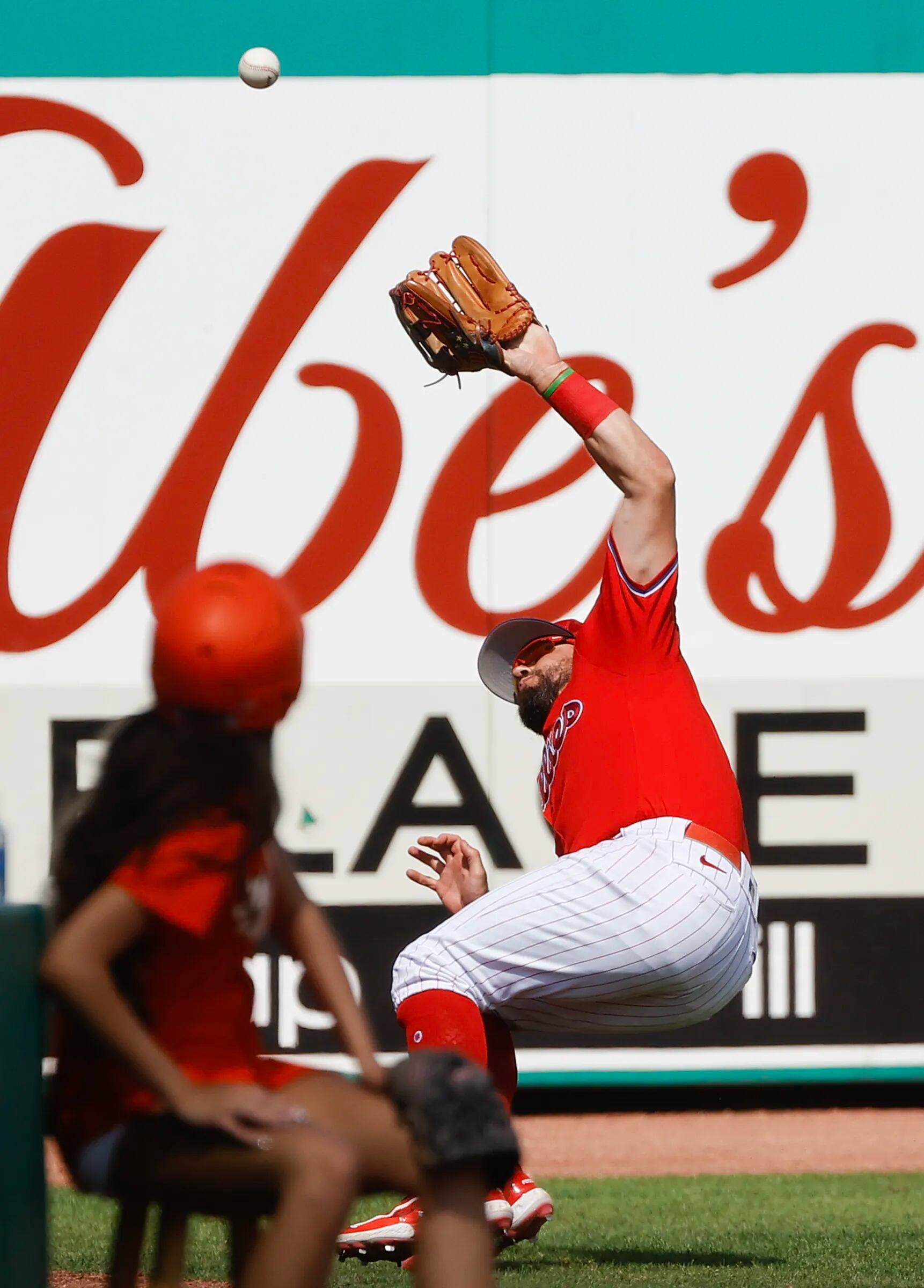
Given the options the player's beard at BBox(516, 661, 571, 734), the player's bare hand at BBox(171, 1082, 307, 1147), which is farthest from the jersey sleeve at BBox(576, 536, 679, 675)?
the player's bare hand at BBox(171, 1082, 307, 1147)

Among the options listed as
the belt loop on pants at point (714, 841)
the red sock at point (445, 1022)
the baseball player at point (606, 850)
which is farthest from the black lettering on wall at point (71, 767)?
the belt loop on pants at point (714, 841)

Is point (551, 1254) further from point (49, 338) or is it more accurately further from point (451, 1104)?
point (49, 338)

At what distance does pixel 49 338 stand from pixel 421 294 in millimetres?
3173

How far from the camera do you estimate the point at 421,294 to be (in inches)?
147

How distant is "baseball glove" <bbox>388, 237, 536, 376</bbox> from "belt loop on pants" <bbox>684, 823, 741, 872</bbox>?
990 mm

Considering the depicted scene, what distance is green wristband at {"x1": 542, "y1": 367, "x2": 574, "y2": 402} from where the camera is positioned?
11.3 feet

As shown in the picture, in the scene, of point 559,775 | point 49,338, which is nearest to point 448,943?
point 559,775

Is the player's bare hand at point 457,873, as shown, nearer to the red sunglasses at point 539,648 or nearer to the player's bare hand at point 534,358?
the red sunglasses at point 539,648

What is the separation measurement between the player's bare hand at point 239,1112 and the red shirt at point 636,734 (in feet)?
4.86

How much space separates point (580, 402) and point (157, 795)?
1546 mm

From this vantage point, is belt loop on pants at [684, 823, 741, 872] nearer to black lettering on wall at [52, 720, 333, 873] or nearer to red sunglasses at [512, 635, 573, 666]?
red sunglasses at [512, 635, 573, 666]

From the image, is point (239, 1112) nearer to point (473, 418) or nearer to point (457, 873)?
point (457, 873)

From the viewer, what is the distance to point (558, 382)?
3.46 metres

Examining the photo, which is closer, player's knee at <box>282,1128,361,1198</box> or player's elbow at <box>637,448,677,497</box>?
player's knee at <box>282,1128,361,1198</box>
